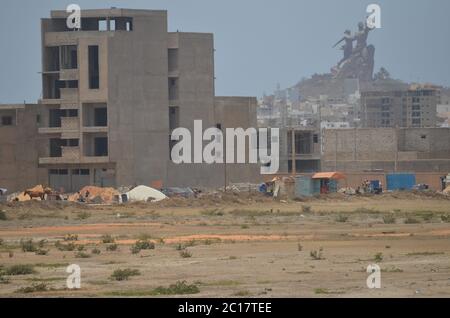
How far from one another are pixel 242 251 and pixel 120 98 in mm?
64703

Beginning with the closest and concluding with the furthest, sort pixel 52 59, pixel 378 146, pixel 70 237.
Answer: pixel 70 237, pixel 52 59, pixel 378 146

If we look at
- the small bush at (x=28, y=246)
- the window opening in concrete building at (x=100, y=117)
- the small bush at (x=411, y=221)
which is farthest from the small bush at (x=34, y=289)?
the window opening in concrete building at (x=100, y=117)

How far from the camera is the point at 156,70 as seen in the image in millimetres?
102688

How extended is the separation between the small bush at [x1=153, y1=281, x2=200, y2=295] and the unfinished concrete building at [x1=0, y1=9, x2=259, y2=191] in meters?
75.0

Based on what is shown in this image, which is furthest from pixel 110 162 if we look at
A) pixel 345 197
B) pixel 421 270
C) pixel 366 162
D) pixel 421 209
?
pixel 421 270

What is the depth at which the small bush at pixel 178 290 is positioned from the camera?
2580cm

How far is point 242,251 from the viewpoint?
125ft

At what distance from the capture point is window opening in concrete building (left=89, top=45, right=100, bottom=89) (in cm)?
10194

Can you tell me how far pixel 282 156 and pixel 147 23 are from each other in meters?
39.9

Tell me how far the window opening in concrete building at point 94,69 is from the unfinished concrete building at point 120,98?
0.10 meters

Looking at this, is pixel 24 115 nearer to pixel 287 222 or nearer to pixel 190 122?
pixel 190 122

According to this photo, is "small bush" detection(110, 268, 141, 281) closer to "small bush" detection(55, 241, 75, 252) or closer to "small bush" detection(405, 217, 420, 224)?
"small bush" detection(55, 241, 75, 252)

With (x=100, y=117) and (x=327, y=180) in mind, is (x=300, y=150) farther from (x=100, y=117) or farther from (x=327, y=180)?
(x=327, y=180)

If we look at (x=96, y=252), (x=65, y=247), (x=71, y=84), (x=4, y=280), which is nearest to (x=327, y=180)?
(x=71, y=84)
